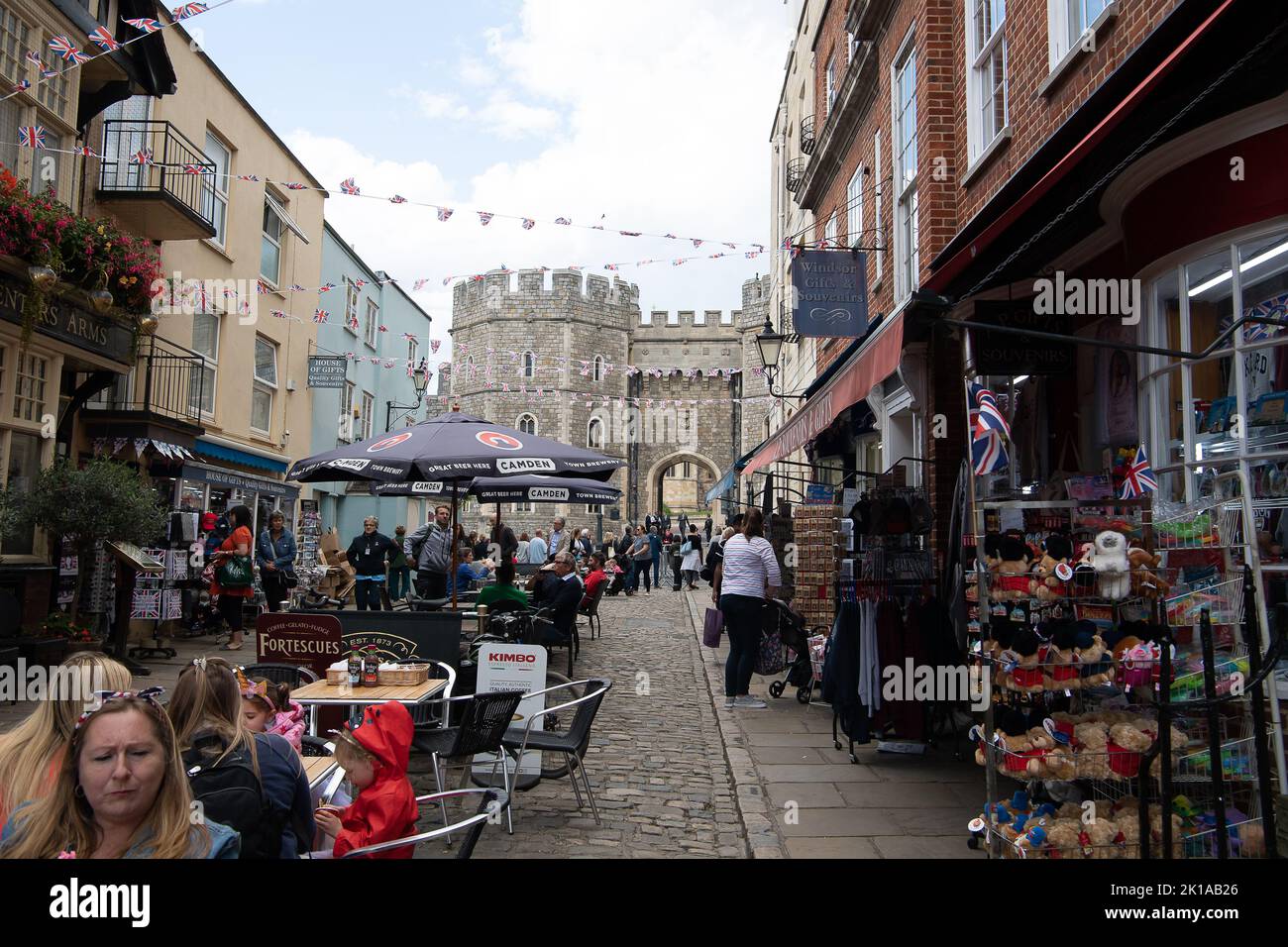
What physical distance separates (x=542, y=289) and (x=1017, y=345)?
1397 inches

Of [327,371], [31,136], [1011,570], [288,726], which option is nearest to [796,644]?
[1011,570]

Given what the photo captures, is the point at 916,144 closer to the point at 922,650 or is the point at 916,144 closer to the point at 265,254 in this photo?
the point at 922,650

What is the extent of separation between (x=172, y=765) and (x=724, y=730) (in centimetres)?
546

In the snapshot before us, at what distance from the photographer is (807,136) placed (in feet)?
53.3

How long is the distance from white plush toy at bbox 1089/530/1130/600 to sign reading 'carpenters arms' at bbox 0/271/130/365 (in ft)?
31.3

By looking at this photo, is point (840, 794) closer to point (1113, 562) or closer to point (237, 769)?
point (1113, 562)

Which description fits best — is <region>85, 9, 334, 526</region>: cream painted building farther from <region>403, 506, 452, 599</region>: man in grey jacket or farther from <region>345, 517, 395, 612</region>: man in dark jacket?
<region>403, 506, 452, 599</region>: man in grey jacket

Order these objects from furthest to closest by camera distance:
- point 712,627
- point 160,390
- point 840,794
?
1. point 160,390
2. point 712,627
3. point 840,794

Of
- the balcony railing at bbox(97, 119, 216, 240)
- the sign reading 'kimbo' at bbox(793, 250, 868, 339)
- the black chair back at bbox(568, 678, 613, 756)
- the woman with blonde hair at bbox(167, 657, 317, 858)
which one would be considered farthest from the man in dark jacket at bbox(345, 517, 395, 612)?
the woman with blonde hair at bbox(167, 657, 317, 858)

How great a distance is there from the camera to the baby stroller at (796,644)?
8500 mm

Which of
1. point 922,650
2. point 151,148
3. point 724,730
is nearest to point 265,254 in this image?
point 151,148

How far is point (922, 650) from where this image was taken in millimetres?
6000

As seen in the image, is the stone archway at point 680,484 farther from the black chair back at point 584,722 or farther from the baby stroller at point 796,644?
the black chair back at point 584,722

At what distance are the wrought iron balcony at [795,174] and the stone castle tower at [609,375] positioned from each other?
19.8 meters
